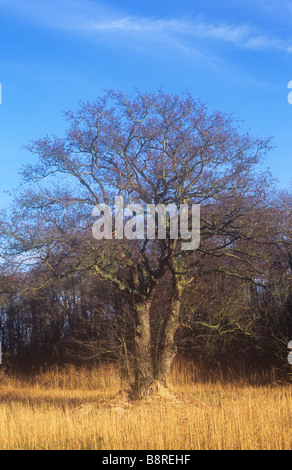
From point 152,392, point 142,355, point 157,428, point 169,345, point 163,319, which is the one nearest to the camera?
point 157,428

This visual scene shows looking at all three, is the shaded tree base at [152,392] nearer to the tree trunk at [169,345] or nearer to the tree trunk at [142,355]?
the tree trunk at [142,355]

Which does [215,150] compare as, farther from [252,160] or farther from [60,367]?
[60,367]

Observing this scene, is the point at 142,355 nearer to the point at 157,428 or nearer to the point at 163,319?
the point at 157,428

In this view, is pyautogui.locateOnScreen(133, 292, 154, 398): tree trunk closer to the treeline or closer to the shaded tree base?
the shaded tree base

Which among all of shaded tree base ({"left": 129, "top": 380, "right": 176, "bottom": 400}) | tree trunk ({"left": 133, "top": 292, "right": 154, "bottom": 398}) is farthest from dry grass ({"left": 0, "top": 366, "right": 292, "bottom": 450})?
tree trunk ({"left": 133, "top": 292, "right": 154, "bottom": 398})

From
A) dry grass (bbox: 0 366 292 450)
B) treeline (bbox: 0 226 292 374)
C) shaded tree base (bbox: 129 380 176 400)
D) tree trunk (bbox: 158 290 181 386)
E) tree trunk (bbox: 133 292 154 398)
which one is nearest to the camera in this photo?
dry grass (bbox: 0 366 292 450)

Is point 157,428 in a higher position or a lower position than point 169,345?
lower

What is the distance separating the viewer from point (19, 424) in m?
8.71

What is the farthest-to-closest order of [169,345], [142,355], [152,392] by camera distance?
[169,345]
[142,355]
[152,392]

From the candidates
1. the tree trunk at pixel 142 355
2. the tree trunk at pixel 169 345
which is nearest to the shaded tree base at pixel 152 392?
the tree trunk at pixel 142 355

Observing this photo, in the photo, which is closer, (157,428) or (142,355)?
(157,428)

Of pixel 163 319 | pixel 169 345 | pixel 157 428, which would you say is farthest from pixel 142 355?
pixel 163 319

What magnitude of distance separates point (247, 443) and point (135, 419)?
2.16 metres
